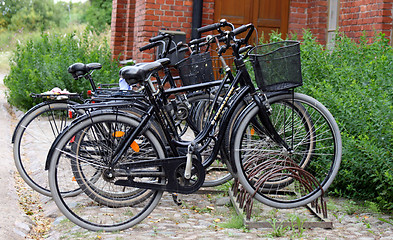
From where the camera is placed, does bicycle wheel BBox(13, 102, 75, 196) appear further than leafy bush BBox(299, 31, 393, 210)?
Yes

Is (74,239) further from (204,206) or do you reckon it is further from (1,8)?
(1,8)

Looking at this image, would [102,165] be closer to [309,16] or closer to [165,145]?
[165,145]

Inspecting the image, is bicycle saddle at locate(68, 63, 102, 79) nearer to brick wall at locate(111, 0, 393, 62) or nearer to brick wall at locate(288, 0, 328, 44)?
brick wall at locate(111, 0, 393, 62)

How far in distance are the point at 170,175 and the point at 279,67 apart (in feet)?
3.70

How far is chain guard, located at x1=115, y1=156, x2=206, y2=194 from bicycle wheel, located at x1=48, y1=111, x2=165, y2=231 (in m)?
0.05

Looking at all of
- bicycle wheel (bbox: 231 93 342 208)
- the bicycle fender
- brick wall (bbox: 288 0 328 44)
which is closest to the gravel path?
the bicycle fender

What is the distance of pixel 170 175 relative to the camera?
151 inches

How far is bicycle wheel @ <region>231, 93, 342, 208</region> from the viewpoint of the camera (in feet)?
12.7

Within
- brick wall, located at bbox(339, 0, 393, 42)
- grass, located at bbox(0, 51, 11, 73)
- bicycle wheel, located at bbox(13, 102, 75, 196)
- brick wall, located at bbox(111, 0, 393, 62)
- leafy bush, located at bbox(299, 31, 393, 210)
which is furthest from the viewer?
grass, located at bbox(0, 51, 11, 73)

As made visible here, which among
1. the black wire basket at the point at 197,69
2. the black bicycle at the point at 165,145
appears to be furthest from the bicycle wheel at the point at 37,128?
the black wire basket at the point at 197,69

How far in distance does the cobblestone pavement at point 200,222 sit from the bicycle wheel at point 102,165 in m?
0.16

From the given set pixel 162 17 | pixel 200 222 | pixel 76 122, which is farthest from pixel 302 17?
pixel 76 122

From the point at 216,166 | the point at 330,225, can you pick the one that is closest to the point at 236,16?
the point at 216,166

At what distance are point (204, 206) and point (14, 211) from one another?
5.35 feet
